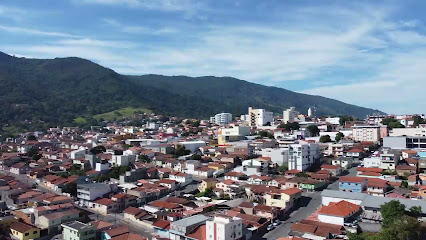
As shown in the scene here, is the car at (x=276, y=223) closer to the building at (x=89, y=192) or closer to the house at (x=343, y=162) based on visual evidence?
the building at (x=89, y=192)

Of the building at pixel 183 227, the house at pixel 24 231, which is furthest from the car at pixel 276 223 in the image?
the house at pixel 24 231

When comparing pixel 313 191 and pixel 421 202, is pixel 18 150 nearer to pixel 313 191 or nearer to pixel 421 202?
pixel 313 191

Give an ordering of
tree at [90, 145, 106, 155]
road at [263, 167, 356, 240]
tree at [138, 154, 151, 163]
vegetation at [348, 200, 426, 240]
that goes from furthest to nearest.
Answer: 1. tree at [90, 145, 106, 155]
2. tree at [138, 154, 151, 163]
3. road at [263, 167, 356, 240]
4. vegetation at [348, 200, 426, 240]

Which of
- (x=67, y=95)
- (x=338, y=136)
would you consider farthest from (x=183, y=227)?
(x=67, y=95)

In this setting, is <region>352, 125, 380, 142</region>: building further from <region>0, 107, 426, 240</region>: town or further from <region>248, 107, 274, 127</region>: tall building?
<region>248, 107, 274, 127</region>: tall building

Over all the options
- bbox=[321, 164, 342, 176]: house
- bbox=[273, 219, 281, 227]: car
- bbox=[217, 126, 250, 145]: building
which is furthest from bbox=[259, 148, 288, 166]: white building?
bbox=[273, 219, 281, 227]: car

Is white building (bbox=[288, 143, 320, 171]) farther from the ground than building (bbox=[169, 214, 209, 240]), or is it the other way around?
white building (bbox=[288, 143, 320, 171])

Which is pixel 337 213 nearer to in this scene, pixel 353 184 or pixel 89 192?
pixel 353 184
